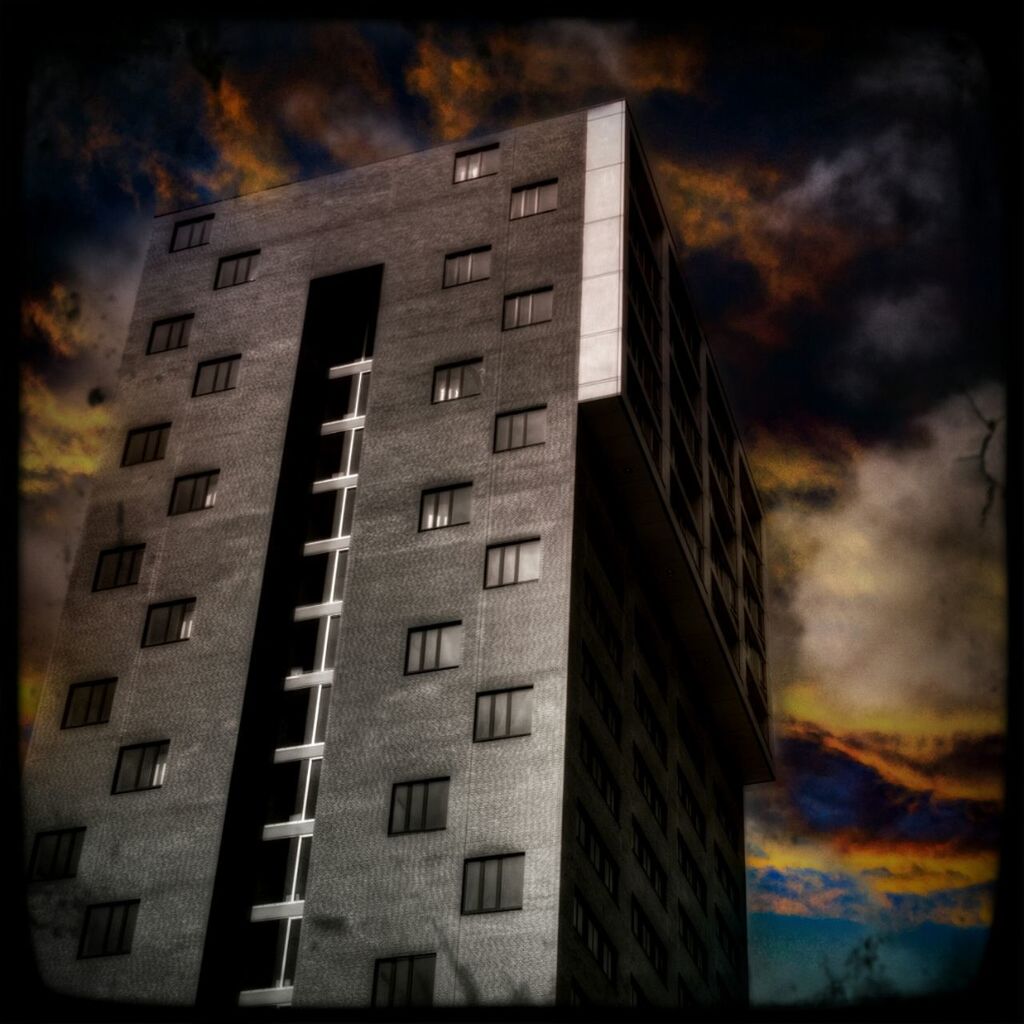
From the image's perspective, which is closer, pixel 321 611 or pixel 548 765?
pixel 548 765

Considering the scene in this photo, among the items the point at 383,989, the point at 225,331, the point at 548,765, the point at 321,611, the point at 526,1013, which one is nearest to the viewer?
the point at 526,1013

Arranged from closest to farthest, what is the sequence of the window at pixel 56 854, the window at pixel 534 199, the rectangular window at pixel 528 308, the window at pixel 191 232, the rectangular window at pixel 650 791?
1. the window at pixel 56 854
2. the rectangular window at pixel 650 791
3. the rectangular window at pixel 528 308
4. the window at pixel 534 199
5. the window at pixel 191 232

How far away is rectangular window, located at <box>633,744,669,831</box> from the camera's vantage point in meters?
37.2

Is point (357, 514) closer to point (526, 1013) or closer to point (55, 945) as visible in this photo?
point (55, 945)

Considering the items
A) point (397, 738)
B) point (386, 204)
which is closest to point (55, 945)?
point (397, 738)

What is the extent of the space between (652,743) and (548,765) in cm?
936

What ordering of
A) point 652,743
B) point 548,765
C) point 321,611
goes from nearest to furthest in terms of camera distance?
1. point 548,765
2. point 321,611
3. point 652,743

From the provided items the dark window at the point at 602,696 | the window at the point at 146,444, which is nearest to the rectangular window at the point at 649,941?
the dark window at the point at 602,696

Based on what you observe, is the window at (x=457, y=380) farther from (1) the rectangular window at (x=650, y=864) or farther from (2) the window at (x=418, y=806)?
(1) the rectangular window at (x=650, y=864)

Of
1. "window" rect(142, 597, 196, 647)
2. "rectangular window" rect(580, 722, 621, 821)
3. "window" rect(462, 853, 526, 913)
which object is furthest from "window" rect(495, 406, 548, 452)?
"window" rect(462, 853, 526, 913)

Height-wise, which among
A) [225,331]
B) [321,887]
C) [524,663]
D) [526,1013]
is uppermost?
[225,331]

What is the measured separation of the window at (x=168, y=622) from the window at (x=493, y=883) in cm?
1017

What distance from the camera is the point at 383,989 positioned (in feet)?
93.3

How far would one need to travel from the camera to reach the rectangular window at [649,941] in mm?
34750
